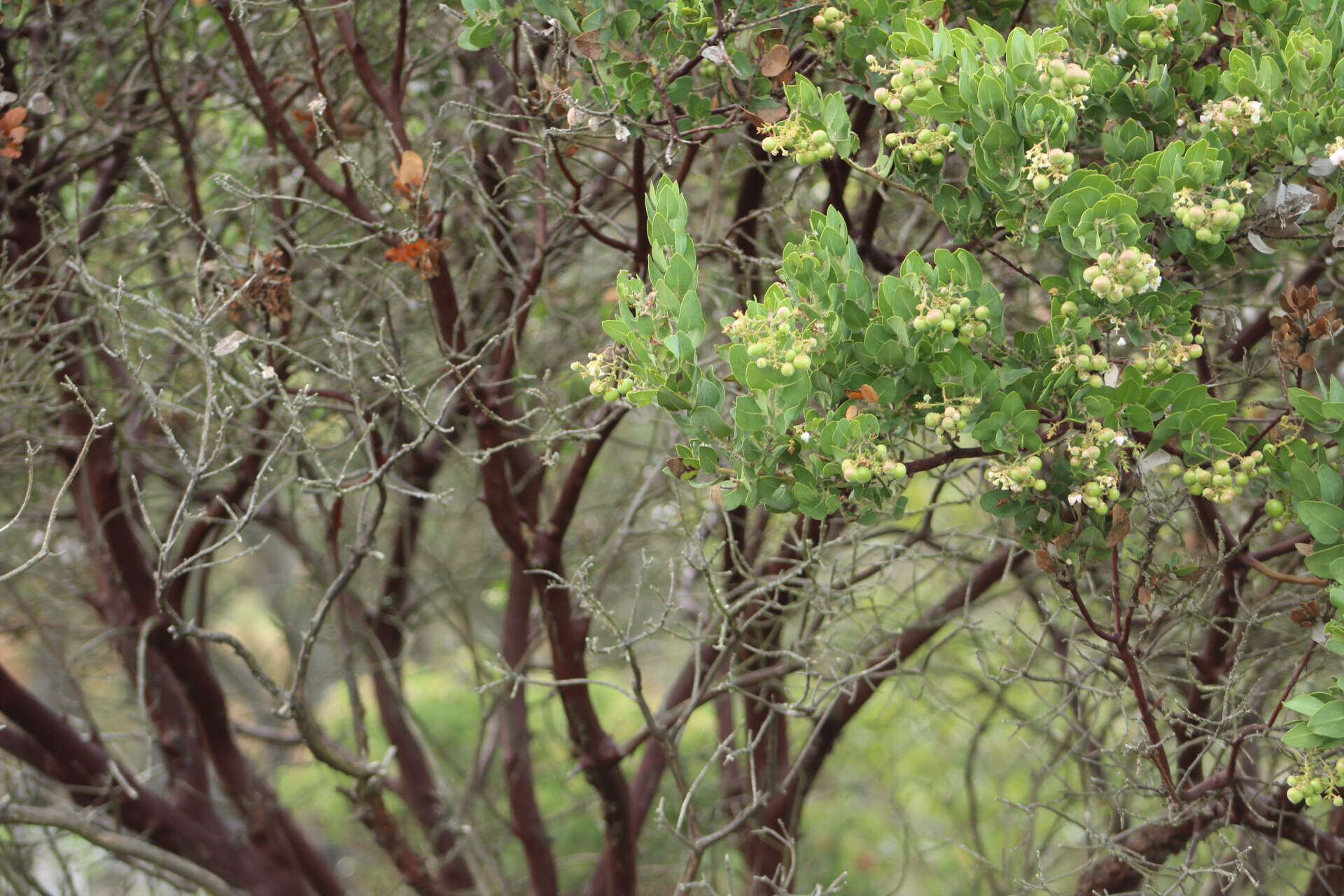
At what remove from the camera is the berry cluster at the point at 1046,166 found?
1.51m

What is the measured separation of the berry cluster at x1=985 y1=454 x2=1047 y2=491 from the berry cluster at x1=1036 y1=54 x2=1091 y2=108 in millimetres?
548

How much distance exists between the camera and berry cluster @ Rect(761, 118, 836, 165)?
167 centimetres

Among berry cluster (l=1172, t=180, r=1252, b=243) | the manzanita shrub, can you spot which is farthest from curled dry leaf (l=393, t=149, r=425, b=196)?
berry cluster (l=1172, t=180, r=1252, b=243)

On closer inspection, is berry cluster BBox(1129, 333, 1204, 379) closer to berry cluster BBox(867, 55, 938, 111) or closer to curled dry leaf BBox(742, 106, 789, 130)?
berry cluster BBox(867, 55, 938, 111)

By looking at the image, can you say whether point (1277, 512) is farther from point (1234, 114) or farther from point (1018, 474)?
point (1234, 114)

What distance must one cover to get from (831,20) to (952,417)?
78cm

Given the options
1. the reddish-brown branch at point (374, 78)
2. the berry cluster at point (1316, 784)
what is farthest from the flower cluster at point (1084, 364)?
the reddish-brown branch at point (374, 78)

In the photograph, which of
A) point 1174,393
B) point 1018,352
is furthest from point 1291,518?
point 1018,352

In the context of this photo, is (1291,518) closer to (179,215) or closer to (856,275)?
(856,275)

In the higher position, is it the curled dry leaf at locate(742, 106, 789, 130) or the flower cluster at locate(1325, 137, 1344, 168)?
the curled dry leaf at locate(742, 106, 789, 130)

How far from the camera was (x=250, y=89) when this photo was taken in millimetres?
3307

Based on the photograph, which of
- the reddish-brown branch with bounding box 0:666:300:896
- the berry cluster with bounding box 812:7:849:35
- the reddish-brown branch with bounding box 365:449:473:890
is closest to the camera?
the berry cluster with bounding box 812:7:849:35

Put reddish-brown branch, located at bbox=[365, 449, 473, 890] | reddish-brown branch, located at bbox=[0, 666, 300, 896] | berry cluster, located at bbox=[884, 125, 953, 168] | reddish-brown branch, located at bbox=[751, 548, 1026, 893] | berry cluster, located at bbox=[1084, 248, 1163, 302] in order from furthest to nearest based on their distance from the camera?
reddish-brown branch, located at bbox=[365, 449, 473, 890], reddish-brown branch, located at bbox=[0, 666, 300, 896], reddish-brown branch, located at bbox=[751, 548, 1026, 893], berry cluster, located at bbox=[884, 125, 953, 168], berry cluster, located at bbox=[1084, 248, 1163, 302]

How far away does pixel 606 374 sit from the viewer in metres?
1.67
